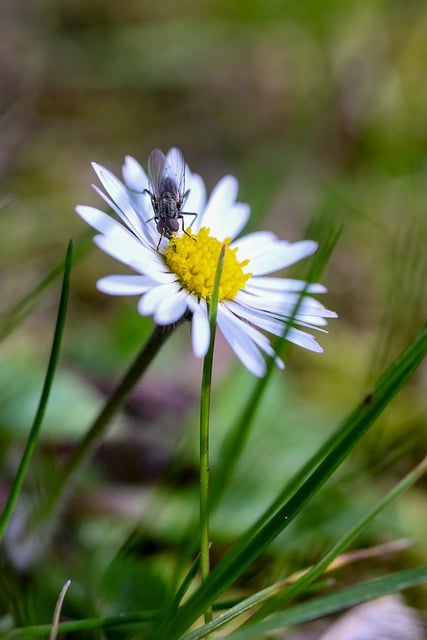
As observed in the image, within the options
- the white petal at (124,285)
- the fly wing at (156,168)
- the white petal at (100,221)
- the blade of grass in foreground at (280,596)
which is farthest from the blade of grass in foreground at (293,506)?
the fly wing at (156,168)

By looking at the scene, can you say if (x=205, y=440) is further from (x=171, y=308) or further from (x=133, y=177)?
(x=133, y=177)

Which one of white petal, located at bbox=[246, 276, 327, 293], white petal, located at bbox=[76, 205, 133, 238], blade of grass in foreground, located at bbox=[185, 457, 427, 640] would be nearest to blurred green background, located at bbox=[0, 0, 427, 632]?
white petal, located at bbox=[246, 276, 327, 293]

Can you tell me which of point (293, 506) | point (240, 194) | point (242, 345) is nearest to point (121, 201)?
point (242, 345)

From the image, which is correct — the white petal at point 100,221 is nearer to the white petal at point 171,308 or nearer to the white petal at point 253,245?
the white petal at point 171,308

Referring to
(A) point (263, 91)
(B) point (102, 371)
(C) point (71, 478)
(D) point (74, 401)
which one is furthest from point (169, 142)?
(C) point (71, 478)

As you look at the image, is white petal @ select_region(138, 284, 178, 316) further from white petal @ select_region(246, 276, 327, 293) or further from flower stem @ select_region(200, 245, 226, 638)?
white petal @ select_region(246, 276, 327, 293)
